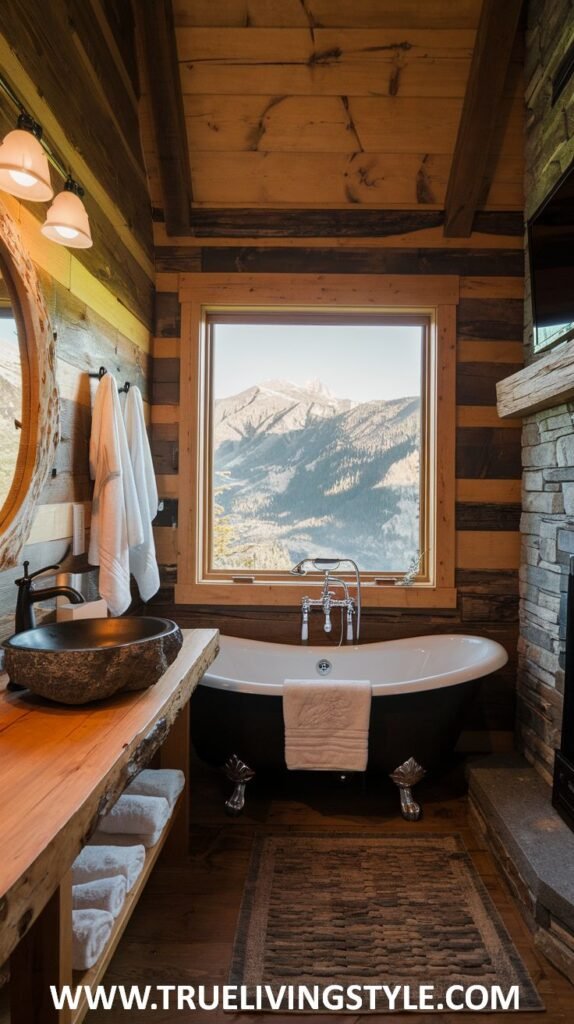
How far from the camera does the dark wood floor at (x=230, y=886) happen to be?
160 centimetres

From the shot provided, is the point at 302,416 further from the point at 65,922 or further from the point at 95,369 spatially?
the point at 65,922

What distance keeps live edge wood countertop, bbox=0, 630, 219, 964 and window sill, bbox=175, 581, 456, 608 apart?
1.47 meters

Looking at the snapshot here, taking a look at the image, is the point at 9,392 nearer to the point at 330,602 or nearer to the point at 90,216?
the point at 90,216

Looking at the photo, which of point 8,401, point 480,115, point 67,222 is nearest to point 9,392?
point 8,401

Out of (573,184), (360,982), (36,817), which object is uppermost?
(573,184)

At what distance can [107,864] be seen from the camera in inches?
62.4

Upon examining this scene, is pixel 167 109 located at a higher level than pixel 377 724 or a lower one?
higher

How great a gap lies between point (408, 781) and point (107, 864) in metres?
1.35

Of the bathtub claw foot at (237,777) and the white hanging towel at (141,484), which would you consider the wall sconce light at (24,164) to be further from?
the bathtub claw foot at (237,777)

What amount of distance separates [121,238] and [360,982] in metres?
2.83

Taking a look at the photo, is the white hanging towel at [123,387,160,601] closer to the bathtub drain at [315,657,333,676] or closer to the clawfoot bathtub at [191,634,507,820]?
the clawfoot bathtub at [191,634,507,820]

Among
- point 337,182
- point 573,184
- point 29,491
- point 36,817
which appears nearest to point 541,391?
point 573,184

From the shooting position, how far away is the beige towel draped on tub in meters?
2.38

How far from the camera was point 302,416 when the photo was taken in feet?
10.8
